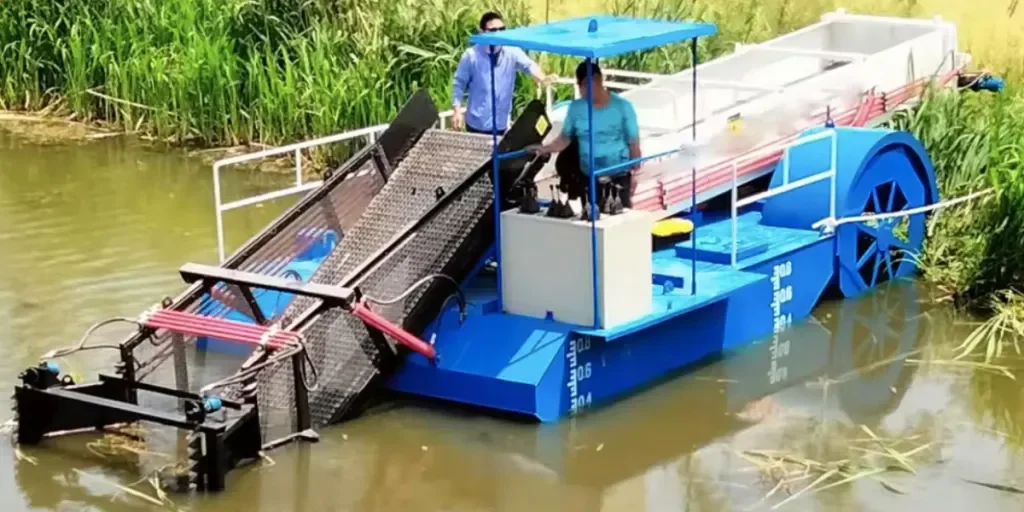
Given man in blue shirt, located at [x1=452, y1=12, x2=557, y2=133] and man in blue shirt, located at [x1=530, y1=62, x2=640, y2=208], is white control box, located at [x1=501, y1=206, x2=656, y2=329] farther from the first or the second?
man in blue shirt, located at [x1=452, y1=12, x2=557, y2=133]

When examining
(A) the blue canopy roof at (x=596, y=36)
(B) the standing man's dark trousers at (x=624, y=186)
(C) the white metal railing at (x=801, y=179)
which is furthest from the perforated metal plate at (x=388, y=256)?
(C) the white metal railing at (x=801, y=179)

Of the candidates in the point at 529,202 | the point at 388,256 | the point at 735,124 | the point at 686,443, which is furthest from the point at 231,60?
the point at 686,443

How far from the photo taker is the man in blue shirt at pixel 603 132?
870 centimetres

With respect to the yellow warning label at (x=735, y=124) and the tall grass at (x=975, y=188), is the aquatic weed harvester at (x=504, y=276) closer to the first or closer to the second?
the yellow warning label at (x=735, y=124)

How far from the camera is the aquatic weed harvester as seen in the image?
27.2 ft

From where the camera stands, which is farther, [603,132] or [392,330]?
[603,132]

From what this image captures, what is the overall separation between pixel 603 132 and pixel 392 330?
1508mm

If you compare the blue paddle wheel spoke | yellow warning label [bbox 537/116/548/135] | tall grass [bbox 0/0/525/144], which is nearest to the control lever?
yellow warning label [bbox 537/116/548/135]

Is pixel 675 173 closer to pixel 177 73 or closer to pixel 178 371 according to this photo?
pixel 178 371

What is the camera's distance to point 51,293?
10.6 m

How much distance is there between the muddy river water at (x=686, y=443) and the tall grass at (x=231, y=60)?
139 inches

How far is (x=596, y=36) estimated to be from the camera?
8438 millimetres

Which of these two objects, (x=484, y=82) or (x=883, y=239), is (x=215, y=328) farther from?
(x=883, y=239)

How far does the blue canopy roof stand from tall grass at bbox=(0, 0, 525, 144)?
4696 mm
